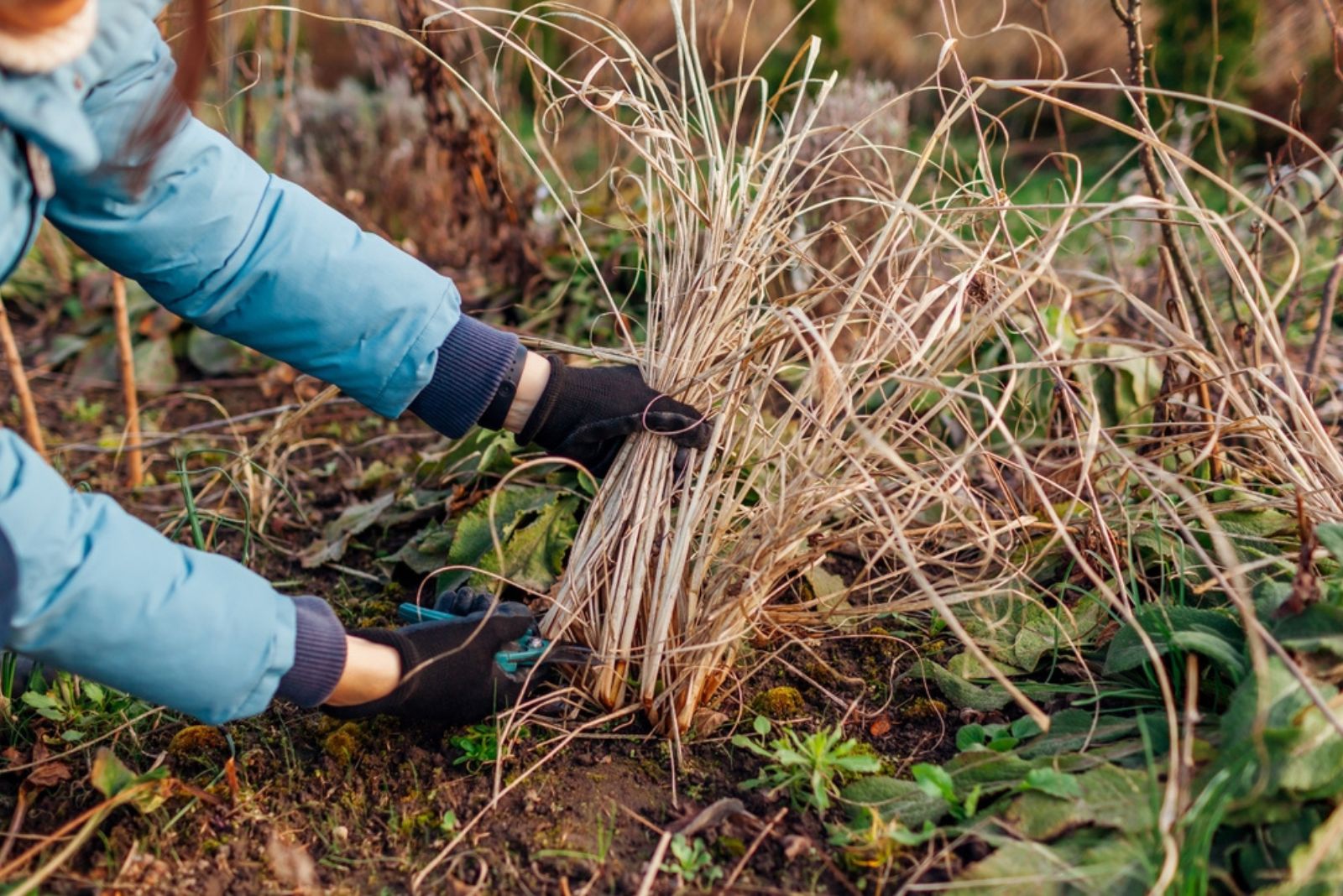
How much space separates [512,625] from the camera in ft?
5.08

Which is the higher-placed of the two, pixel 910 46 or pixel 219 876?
pixel 910 46

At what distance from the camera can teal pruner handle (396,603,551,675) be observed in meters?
1.56

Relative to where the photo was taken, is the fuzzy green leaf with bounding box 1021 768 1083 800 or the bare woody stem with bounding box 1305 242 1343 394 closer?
the fuzzy green leaf with bounding box 1021 768 1083 800

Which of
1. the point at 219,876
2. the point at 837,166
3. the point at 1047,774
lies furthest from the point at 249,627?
the point at 837,166

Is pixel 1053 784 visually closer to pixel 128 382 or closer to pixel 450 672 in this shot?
pixel 450 672

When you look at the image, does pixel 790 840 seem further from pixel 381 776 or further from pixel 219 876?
pixel 219 876

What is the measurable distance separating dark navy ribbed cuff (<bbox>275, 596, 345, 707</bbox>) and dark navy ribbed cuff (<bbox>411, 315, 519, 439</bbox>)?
38 centimetres

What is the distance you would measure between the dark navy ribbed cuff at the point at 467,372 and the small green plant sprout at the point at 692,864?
26.9 inches

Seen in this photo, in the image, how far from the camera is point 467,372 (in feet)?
5.29

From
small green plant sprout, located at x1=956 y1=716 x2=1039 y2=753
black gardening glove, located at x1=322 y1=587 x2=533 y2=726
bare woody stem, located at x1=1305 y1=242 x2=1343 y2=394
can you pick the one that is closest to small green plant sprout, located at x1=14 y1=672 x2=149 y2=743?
black gardening glove, located at x1=322 y1=587 x2=533 y2=726

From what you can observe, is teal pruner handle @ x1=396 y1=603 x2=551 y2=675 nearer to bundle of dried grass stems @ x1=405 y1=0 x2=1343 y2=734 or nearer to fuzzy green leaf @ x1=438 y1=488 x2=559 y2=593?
bundle of dried grass stems @ x1=405 y1=0 x2=1343 y2=734

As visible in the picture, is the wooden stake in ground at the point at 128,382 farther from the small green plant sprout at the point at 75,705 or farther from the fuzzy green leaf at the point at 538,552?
the fuzzy green leaf at the point at 538,552

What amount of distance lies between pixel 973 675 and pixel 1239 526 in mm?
489

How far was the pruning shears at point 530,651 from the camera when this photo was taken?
1.56m
